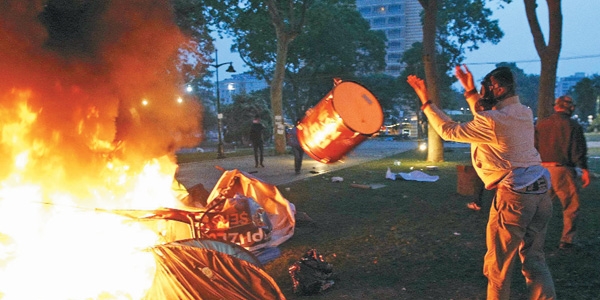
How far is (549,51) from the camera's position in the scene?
12.0m

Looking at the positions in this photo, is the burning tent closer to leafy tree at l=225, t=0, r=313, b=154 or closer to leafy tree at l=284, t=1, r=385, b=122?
leafy tree at l=225, t=0, r=313, b=154

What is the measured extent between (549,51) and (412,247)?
28.7 ft

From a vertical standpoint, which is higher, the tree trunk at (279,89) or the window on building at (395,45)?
the window on building at (395,45)

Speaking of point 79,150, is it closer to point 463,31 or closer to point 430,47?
point 430,47

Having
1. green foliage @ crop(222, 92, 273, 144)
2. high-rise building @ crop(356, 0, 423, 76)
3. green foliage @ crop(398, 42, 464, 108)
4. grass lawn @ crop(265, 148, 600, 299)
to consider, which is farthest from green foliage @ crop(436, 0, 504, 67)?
high-rise building @ crop(356, 0, 423, 76)

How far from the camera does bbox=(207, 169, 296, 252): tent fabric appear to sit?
6207 mm

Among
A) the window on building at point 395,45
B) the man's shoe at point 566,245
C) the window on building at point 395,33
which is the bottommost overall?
the man's shoe at point 566,245

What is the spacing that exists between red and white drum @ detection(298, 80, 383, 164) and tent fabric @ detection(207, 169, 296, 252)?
247cm

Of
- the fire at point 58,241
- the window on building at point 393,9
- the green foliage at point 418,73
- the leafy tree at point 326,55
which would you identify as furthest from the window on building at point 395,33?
the fire at point 58,241

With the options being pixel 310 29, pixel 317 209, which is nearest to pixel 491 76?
pixel 317 209

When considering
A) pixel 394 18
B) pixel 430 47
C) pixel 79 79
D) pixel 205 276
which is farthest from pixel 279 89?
pixel 394 18

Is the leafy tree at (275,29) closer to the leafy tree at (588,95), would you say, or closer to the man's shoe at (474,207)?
the man's shoe at (474,207)

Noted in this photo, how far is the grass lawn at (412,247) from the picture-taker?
4520mm

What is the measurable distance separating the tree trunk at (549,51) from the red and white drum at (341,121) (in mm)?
9881
